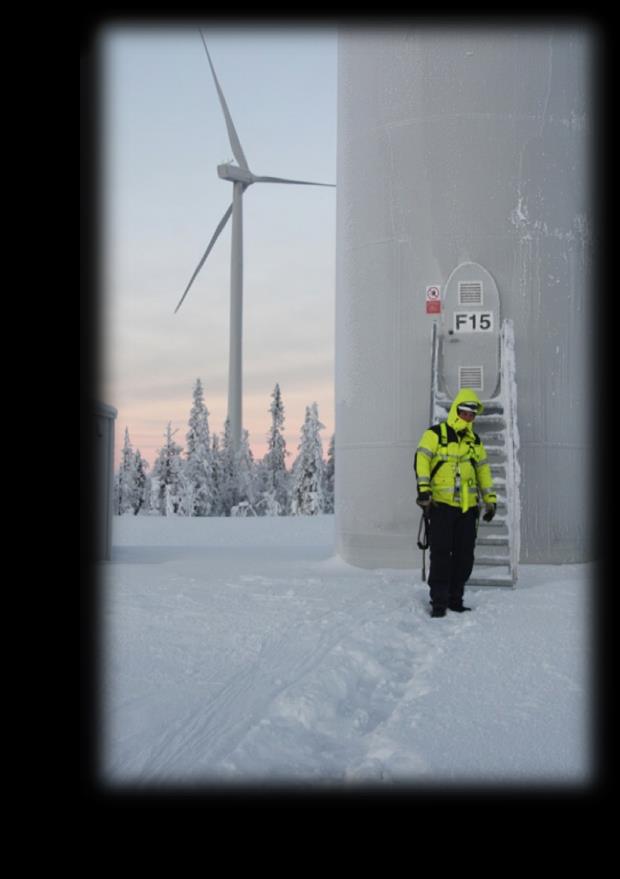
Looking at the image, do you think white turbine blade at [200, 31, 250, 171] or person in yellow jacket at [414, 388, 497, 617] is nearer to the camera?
person in yellow jacket at [414, 388, 497, 617]

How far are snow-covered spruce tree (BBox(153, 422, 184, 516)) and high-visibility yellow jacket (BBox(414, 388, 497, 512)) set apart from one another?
4061 cm

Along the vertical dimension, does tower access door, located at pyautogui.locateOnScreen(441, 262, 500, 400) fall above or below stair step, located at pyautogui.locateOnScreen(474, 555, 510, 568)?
above

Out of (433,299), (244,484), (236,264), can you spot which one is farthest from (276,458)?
(433,299)

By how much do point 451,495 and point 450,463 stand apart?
0.92 ft

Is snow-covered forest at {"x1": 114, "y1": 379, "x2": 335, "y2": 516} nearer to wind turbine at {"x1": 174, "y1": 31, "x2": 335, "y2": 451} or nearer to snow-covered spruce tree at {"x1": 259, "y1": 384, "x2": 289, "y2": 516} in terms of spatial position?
snow-covered spruce tree at {"x1": 259, "y1": 384, "x2": 289, "y2": 516}

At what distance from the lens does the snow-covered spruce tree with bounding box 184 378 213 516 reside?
158 feet

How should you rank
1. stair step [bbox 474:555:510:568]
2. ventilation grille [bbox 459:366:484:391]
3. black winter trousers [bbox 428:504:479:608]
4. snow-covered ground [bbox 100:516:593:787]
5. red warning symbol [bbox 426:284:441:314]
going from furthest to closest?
red warning symbol [bbox 426:284:441:314] < ventilation grille [bbox 459:366:484:391] < stair step [bbox 474:555:510:568] < black winter trousers [bbox 428:504:479:608] < snow-covered ground [bbox 100:516:593:787]

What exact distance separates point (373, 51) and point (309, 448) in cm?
3842

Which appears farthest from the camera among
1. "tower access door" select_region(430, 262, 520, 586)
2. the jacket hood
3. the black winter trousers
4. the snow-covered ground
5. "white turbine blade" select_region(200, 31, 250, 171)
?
"white turbine blade" select_region(200, 31, 250, 171)

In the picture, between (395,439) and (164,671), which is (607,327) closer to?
(395,439)

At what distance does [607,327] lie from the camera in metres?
10.9

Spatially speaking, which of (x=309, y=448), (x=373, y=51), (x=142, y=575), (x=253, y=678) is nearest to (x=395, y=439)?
(x=142, y=575)

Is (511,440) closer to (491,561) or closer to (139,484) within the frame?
(491,561)

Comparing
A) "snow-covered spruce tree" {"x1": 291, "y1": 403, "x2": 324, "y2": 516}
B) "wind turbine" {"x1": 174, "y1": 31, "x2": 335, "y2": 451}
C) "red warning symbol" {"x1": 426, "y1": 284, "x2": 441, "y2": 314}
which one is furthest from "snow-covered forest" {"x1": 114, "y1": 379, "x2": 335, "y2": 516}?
"red warning symbol" {"x1": 426, "y1": 284, "x2": 441, "y2": 314}
